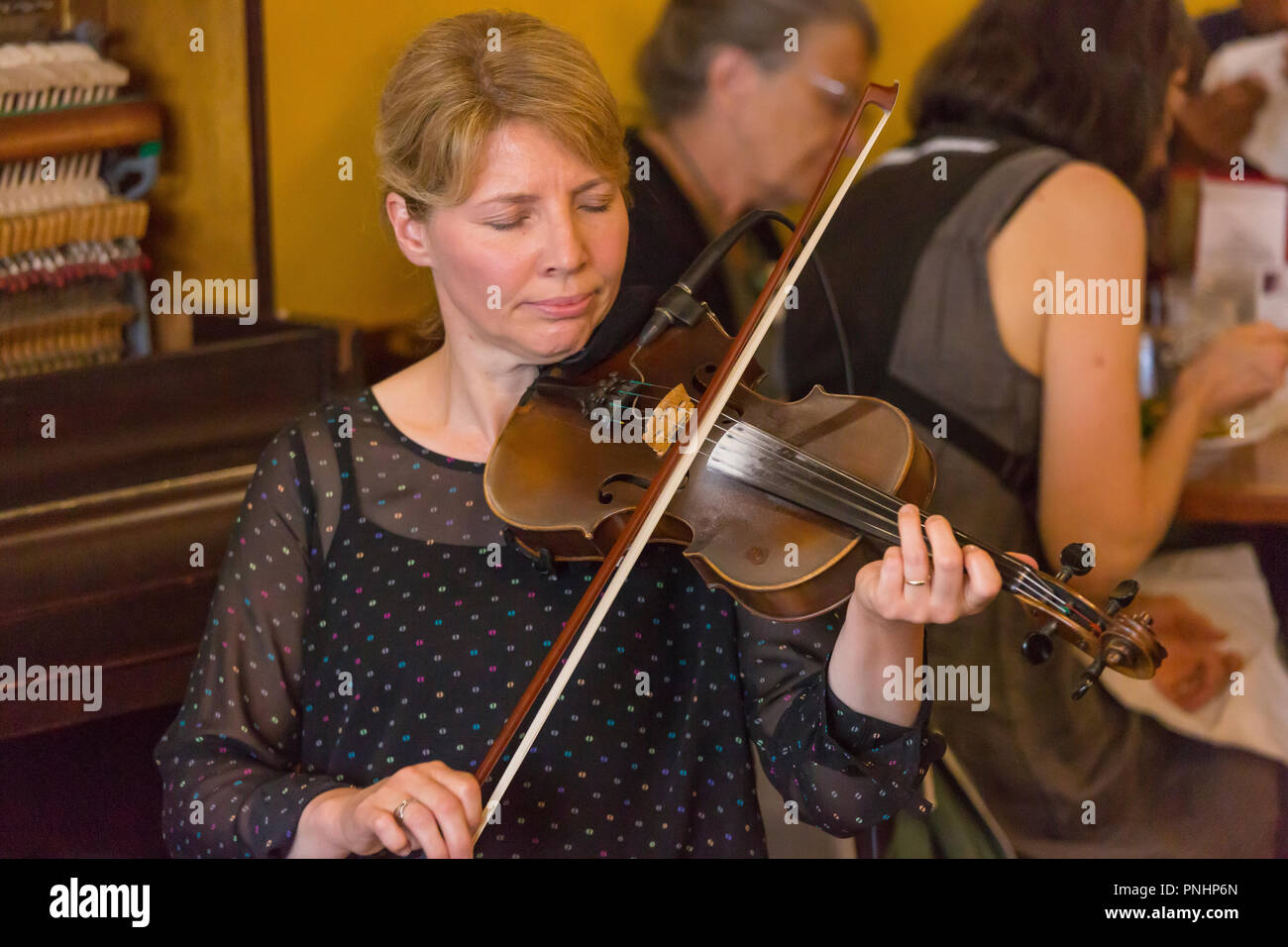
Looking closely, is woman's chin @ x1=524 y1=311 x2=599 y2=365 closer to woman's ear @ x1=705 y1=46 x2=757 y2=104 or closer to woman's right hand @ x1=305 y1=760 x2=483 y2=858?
woman's right hand @ x1=305 y1=760 x2=483 y2=858

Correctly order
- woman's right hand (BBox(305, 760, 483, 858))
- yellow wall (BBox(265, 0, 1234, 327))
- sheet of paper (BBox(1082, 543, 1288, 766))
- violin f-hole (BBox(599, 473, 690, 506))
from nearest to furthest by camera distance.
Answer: woman's right hand (BBox(305, 760, 483, 858))
violin f-hole (BBox(599, 473, 690, 506))
yellow wall (BBox(265, 0, 1234, 327))
sheet of paper (BBox(1082, 543, 1288, 766))

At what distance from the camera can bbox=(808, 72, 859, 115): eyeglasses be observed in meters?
2.18

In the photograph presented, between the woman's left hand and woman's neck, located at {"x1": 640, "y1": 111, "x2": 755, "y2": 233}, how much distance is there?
1.24 metres

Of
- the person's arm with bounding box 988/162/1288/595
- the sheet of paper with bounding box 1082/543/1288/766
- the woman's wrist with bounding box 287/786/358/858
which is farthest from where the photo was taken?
the sheet of paper with bounding box 1082/543/1288/766

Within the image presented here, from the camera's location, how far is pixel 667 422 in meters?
1.17

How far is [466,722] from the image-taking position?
48.0 inches

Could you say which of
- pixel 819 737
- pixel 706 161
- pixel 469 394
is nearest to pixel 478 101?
pixel 469 394

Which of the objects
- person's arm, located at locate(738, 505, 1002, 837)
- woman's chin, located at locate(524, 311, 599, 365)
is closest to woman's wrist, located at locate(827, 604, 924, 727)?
person's arm, located at locate(738, 505, 1002, 837)

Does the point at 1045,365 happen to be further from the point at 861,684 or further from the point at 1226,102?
the point at 861,684

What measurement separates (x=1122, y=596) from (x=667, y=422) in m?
0.39

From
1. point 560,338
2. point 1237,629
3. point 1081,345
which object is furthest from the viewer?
point 1237,629

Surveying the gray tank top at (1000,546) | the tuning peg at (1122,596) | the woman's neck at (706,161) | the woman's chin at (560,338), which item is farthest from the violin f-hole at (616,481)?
the woman's neck at (706,161)
